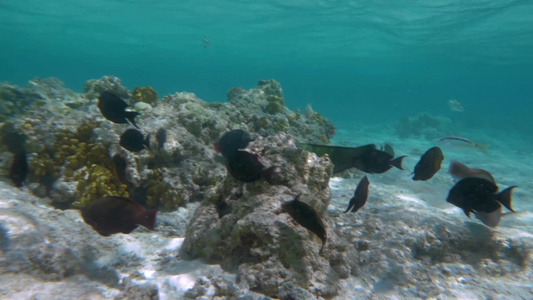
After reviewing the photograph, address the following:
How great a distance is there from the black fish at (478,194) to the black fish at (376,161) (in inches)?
27.7

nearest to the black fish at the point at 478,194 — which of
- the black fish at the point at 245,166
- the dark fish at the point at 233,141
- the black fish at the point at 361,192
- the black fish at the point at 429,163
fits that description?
the black fish at the point at 429,163

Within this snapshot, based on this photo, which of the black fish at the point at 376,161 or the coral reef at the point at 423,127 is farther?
the coral reef at the point at 423,127

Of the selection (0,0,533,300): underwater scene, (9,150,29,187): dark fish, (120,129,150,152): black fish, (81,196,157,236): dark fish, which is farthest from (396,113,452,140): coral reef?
(9,150,29,187): dark fish

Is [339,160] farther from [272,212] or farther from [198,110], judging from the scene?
[198,110]

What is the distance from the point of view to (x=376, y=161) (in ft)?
12.7

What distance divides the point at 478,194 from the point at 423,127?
31.0 metres

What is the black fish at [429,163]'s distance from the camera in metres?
3.90

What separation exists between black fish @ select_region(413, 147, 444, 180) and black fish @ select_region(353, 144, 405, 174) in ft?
1.01

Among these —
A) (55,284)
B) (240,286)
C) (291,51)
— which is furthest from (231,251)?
(291,51)

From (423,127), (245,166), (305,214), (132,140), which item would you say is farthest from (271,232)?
(423,127)

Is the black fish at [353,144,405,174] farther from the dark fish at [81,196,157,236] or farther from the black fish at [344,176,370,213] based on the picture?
the dark fish at [81,196,157,236]

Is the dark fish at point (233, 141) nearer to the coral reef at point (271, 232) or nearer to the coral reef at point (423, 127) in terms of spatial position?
the coral reef at point (271, 232)

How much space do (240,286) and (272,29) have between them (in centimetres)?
4193

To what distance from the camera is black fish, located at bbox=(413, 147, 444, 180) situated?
390cm
